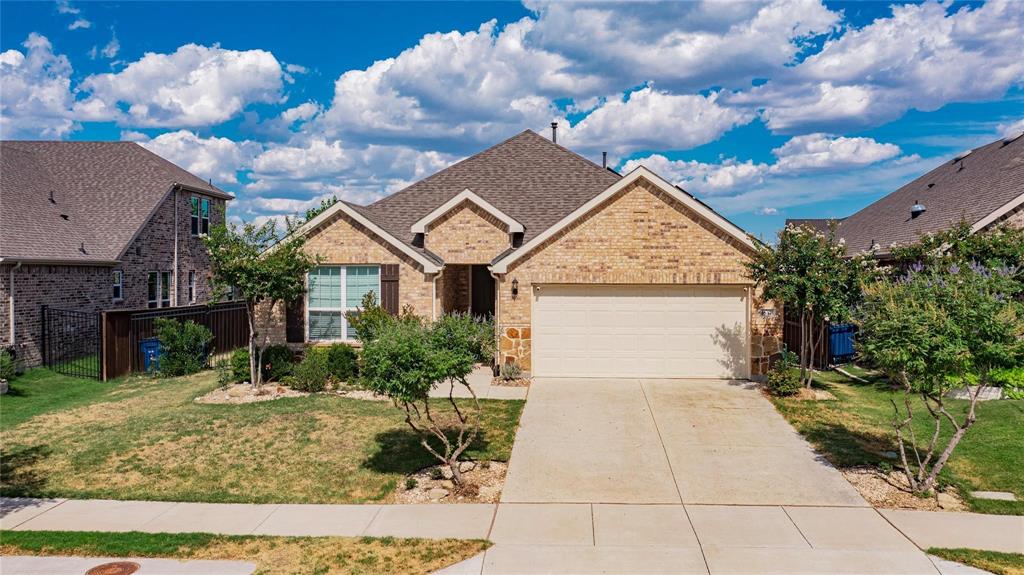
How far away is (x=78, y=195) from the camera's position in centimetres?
2495

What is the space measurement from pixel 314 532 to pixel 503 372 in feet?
29.0

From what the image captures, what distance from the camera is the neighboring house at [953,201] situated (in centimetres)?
1756

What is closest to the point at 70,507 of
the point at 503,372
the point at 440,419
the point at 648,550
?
the point at 440,419

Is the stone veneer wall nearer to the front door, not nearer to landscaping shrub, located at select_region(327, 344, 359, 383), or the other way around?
landscaping shrub, located at select_region(327, 344, 359, 383)

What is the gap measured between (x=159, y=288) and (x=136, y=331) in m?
8.71

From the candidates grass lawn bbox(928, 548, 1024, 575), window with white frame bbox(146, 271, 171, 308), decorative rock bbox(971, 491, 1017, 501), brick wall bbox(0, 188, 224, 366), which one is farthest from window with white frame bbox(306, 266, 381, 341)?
grass lawn bbox(928, 548, 1024, 575)

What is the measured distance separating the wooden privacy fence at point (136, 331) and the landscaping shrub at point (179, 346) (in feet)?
2.28

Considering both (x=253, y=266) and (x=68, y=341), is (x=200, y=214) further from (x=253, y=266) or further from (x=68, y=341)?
(x=253, y=266)

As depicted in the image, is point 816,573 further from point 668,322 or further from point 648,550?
point 668,322

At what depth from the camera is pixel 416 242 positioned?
64.6 feet

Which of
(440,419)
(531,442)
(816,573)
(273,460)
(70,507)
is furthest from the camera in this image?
(440,419)

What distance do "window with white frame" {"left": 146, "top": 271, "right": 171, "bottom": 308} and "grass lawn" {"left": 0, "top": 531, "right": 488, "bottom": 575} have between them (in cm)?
1987

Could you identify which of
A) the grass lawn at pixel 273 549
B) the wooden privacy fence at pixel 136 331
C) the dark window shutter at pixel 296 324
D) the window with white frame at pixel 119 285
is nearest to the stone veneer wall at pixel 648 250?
the dark window shutter at pixel 296 324

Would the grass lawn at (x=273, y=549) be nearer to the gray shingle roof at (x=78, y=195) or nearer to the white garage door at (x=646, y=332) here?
the white garage door at (x=646, y=332)
